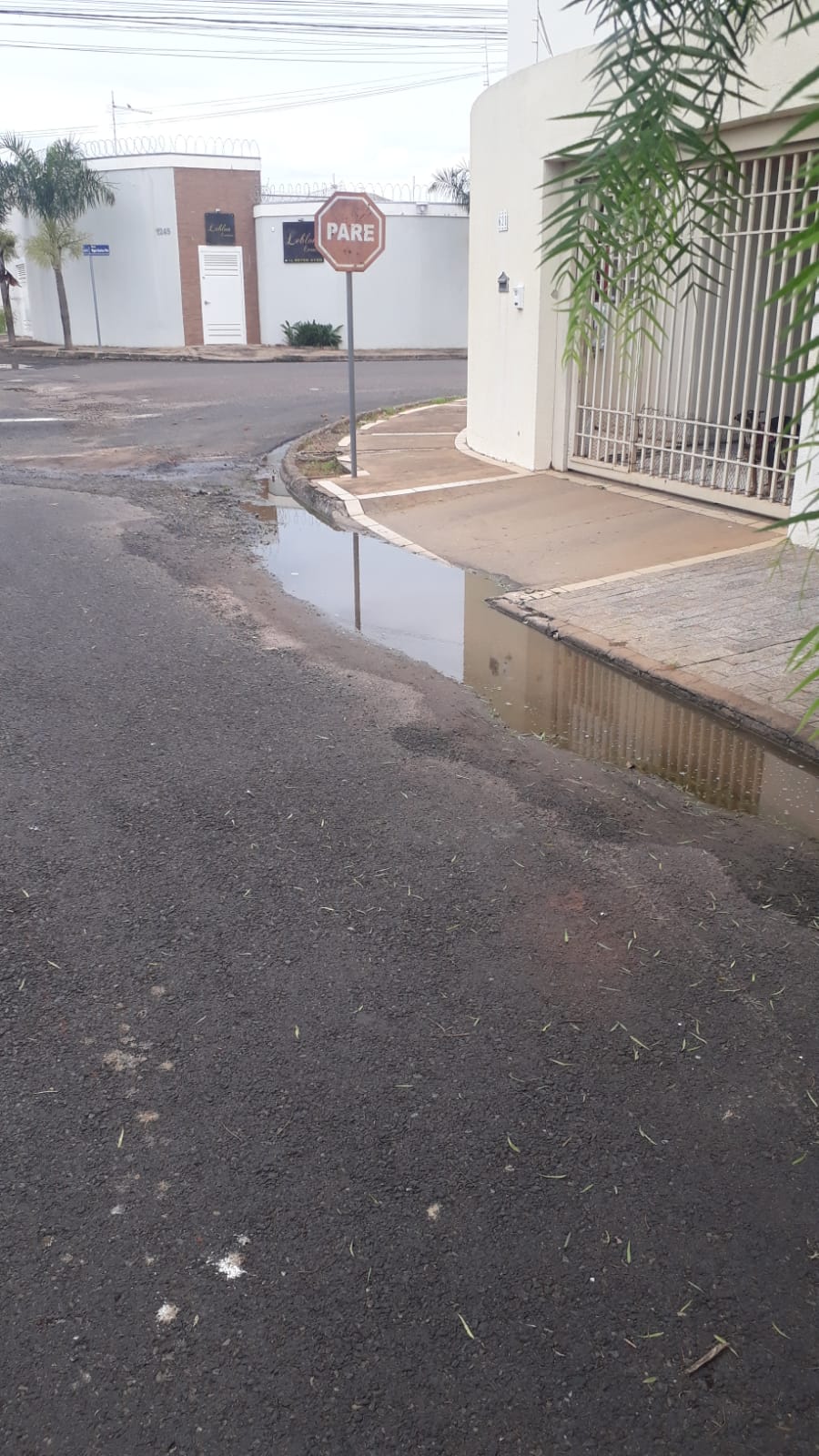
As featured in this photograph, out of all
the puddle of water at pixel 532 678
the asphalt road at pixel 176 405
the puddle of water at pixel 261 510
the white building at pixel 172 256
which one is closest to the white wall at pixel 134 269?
the white building at pixel 172 256

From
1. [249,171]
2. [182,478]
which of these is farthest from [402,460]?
[249,171]

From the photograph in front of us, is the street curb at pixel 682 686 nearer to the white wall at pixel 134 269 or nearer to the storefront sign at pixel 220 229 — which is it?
the white wall at pixel 134 269

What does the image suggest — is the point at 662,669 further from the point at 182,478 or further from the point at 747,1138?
the point at 182,478

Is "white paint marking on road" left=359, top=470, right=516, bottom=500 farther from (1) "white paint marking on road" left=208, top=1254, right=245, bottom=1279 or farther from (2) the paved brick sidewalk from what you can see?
(1) "white paint marking on road" left=208, top=1254, right=245, bottom=1279

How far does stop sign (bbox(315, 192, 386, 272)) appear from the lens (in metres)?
11.4

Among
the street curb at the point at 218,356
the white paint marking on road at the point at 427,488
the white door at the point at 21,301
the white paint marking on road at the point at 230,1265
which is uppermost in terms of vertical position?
the white door at the point at 21,301

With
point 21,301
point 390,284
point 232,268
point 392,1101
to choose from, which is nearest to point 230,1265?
point 392,1101

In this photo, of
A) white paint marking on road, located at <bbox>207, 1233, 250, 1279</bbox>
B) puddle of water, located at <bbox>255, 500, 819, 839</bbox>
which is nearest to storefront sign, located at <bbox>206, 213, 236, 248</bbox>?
puddle of water, located at <bbox>255, 500, 819, 839</bbox>

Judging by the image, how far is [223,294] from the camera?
37.4 meters

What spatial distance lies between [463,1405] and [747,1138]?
112 centimetres

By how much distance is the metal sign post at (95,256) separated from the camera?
117 feet

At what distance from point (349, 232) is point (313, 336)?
Result: 26484mm

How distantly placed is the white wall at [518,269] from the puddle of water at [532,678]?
9.98 feet

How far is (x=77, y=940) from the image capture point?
12.8ft
